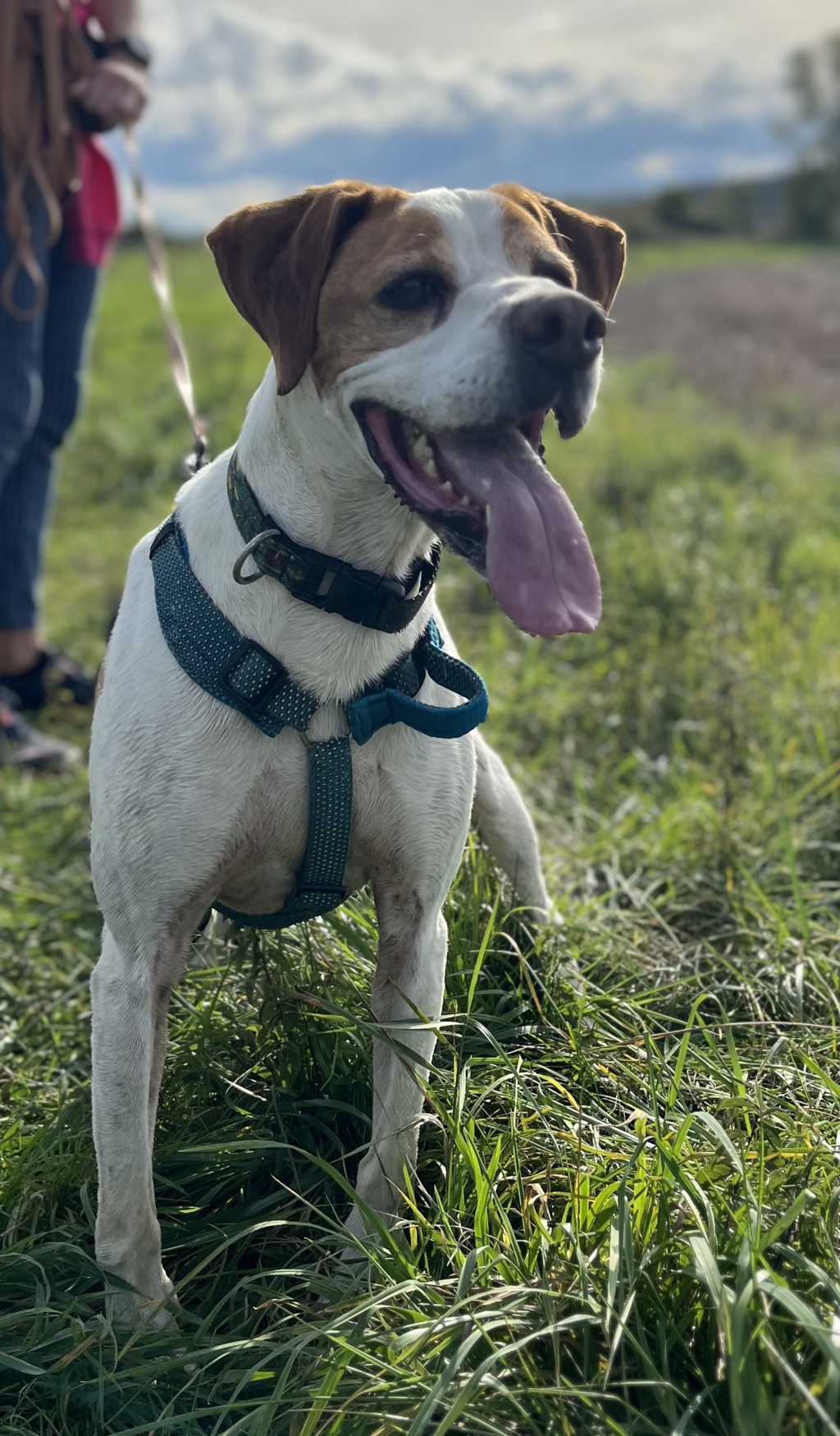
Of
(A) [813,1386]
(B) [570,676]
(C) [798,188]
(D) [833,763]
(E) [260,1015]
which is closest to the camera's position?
(A) [813,1386]

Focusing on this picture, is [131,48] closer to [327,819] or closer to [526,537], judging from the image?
[526,537]

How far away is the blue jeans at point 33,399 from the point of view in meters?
3.89

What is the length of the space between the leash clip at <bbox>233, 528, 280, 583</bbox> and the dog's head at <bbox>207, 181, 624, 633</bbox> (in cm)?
20

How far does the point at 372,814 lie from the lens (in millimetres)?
2150

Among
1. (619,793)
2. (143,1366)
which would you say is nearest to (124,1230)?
(143,1366)

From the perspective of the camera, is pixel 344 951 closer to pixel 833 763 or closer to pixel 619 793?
pixel 619 793

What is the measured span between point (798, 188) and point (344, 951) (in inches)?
2138

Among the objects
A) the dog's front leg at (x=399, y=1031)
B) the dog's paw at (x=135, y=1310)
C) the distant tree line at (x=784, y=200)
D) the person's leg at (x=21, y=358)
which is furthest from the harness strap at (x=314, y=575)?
the distant tree line at (x=784, y=200)

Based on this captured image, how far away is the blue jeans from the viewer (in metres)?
3.89

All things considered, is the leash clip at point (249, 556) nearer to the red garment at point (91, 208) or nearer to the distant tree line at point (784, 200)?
the red garment at point (91, 208)

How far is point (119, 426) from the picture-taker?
378 inches

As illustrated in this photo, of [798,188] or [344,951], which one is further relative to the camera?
[798,188]

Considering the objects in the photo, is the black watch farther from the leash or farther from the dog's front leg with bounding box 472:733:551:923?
the dog's front leg with bounding box 472:733:551:923

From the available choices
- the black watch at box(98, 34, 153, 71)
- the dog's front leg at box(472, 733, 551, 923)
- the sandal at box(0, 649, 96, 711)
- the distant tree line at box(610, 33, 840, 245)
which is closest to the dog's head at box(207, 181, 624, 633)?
the dog's front leg at box(472, 733, 551, 923)
